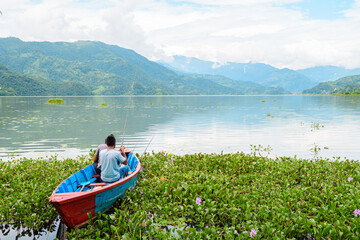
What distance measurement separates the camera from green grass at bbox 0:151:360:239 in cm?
723

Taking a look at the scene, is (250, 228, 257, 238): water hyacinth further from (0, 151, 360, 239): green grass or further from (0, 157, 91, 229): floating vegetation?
(0, 157, 91, 229): floating vegetation

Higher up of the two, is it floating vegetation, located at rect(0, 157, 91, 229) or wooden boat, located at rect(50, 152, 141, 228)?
wooden boat, located at rect(50, 152, 141, 228)

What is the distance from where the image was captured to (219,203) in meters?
9.04

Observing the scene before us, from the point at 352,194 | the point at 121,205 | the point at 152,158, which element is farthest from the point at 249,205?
the point at 152,158

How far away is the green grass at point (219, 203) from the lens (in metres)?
7.23

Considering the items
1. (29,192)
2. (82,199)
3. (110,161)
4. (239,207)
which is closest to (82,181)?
(29,192)

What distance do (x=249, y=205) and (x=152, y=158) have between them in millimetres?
7627

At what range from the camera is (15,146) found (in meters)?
23.1

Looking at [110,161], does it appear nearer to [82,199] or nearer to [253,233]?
[82,199]

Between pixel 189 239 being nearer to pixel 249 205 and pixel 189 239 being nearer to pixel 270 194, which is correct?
pixel 249 205

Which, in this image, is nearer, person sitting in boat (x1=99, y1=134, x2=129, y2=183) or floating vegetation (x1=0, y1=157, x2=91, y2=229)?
floating vegetation (x1=0, y1=157, x2=91, y2=229)

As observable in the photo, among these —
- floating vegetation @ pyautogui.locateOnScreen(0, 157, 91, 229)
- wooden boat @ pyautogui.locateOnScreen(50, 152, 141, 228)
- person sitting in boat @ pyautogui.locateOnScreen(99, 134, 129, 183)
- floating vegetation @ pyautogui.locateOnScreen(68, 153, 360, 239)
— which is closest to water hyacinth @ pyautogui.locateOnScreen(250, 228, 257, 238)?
floating vegetation @ pyautogui.locateOnScreen(68, 153, 360, 239)

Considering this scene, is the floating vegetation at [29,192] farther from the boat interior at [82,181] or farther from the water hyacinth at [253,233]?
the water hyacinth at [253,233]

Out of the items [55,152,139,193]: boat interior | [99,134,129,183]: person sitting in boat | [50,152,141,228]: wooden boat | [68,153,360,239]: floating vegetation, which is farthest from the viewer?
[99,134,129,183]: person sitting in boat
